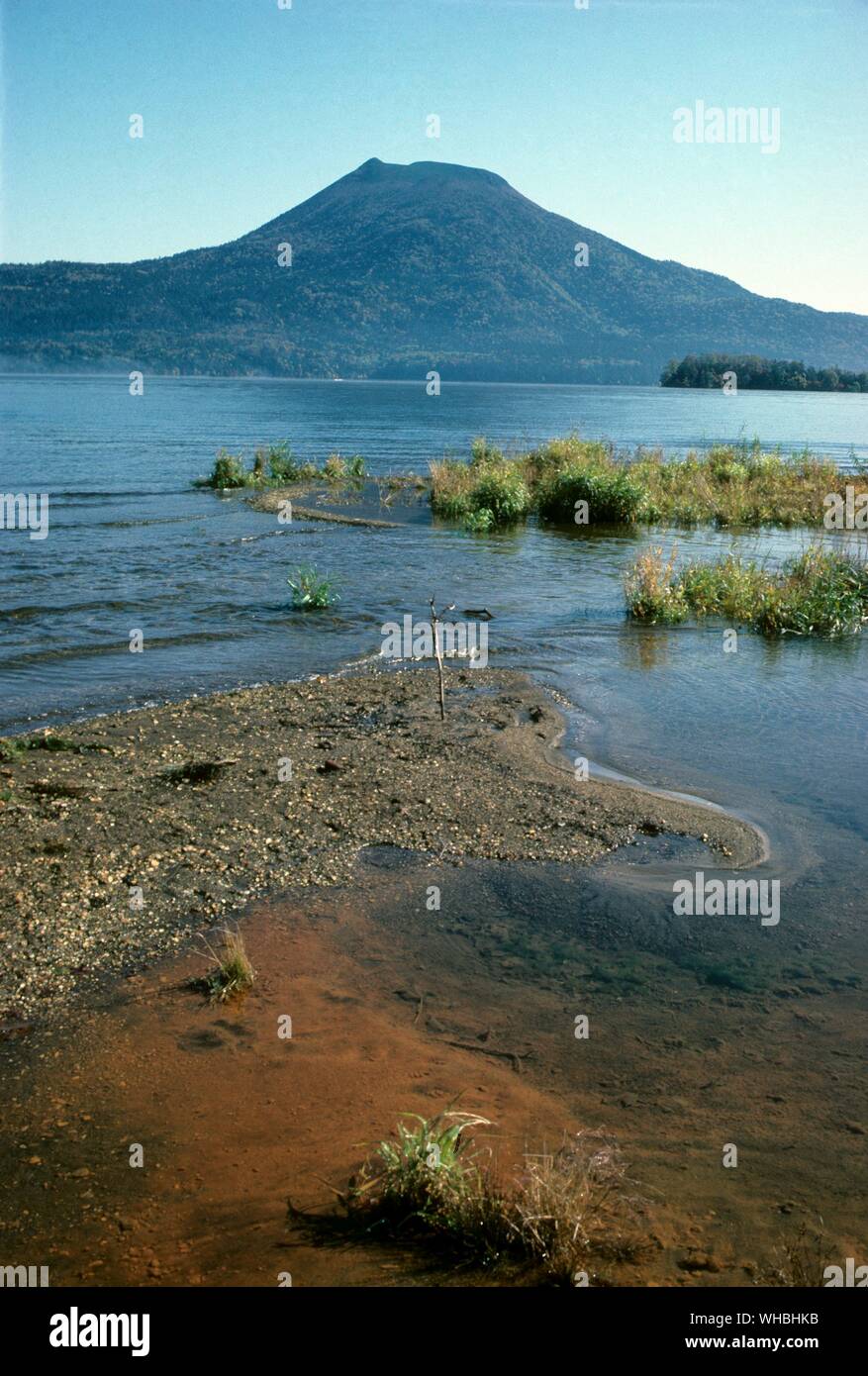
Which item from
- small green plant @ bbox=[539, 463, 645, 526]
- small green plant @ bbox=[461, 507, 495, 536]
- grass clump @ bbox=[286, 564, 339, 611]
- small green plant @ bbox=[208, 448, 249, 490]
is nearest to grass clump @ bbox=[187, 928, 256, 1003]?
grass clump @ bbox=[286, 564, 339, 611]

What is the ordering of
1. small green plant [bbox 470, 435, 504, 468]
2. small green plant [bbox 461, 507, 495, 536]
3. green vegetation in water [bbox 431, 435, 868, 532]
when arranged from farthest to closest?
1. small green plant [bbox 470, 435, 504, 468]
2. green vegetation in water [bbox 431, 435, 868, 532]
3. small green plant [bbox 461, 507, 495, 536]

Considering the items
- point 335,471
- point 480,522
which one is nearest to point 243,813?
point 480,522

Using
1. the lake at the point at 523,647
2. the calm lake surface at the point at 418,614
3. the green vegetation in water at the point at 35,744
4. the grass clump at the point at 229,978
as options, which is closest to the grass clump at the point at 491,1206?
the lake at the point at 523,647

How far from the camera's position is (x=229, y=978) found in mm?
6645

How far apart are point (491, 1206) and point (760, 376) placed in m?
176

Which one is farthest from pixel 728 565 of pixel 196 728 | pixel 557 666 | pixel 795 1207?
pixel 795 1207

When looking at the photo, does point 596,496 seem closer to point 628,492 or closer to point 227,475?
point 628,492

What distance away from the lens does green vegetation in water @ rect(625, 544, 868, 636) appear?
18266 mm

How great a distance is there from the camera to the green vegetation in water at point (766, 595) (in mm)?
18266

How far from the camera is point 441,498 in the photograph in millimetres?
33969

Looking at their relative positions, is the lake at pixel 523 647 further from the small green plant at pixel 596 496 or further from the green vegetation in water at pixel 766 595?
the small green plant at pixel 596 496

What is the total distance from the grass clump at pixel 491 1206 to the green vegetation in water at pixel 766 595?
14.9 m

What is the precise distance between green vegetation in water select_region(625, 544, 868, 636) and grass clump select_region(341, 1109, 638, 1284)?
14894mm

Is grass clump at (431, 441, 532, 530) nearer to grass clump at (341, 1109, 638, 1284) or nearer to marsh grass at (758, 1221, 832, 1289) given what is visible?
grass clump at (341, 1109, 638, 1284)
